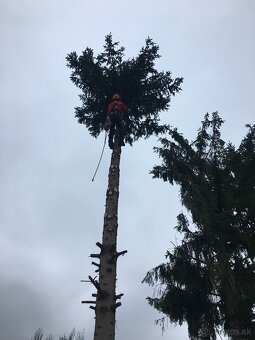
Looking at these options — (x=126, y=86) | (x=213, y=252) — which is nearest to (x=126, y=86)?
(x=126, y=86)

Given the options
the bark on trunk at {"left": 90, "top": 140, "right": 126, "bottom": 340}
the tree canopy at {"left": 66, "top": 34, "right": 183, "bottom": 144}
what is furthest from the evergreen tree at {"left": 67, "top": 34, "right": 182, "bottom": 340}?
the bark on trunk at {"left": 90, "top": 140, "right": 126, "bottom": 340}

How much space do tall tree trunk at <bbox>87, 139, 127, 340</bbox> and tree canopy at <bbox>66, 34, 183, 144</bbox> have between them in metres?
5.04

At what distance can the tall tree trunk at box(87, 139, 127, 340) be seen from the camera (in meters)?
6.36

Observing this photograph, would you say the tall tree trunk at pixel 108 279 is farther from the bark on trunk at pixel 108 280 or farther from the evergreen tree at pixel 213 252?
the evergreen tree at pixel 213 252

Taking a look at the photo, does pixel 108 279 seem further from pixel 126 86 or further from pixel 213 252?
pixel 126 86

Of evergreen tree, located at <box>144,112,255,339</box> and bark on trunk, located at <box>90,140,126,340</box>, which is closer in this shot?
bark on trunk, located at <box>90,140,126,340</box>

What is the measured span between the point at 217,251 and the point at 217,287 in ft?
3.59

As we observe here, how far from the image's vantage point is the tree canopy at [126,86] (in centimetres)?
1271

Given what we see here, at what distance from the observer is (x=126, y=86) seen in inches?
497

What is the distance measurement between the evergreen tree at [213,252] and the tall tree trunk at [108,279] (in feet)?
10.9

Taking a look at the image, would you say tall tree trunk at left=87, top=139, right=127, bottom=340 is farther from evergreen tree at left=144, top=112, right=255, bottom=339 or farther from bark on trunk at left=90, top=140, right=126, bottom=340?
evergreen tree at left=144, top=112, right=255, bottom=339

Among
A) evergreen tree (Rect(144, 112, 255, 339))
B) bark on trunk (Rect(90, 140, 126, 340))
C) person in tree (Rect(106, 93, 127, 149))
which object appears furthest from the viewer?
person in tree (Rect(106, 93, 127, 149))

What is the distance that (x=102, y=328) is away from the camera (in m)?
6.31

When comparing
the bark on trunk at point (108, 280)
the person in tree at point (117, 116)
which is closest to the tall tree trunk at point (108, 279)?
the bark on trunk at point (108, 280)
